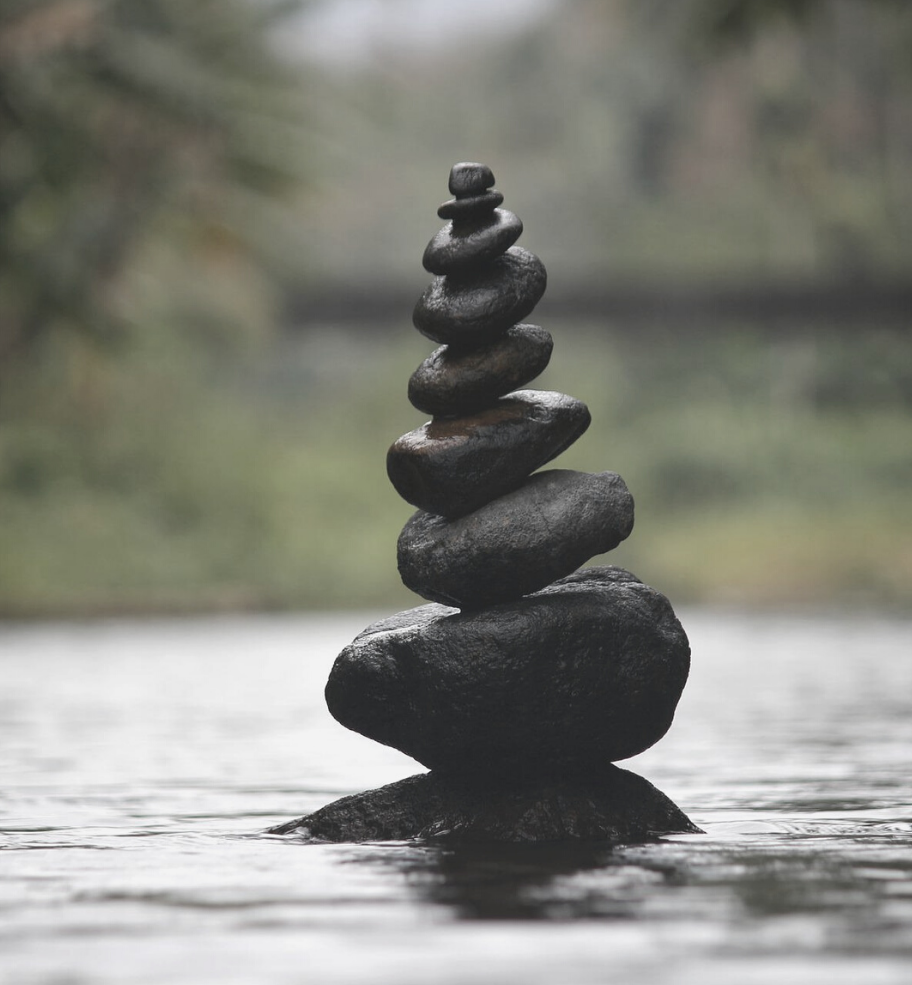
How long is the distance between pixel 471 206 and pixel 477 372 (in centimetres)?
65

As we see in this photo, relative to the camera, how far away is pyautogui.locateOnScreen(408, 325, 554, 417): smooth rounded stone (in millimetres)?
6801

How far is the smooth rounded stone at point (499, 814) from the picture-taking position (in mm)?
6406

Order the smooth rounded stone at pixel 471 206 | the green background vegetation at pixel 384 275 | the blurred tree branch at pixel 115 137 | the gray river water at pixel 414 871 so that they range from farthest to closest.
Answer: the green background vegetation at pixel 384 275 < the blurred tree branch at pixel 115 137 < the smooth rounded stone at pixel 471 206 < the gray river water at pixel 414 871

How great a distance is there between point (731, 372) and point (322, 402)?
9579 millimetres

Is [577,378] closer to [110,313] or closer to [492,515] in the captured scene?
[110,313]

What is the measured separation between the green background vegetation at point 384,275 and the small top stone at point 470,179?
29.4ft

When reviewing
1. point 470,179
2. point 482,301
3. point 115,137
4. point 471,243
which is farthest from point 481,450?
point 115,137

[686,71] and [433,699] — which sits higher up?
[686,71]

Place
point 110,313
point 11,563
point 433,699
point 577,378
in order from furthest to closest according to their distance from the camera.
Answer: point 577,378
point 11,563
point 110,313
point 433,699

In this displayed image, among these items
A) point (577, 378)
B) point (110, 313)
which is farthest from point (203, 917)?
point (577, 378)

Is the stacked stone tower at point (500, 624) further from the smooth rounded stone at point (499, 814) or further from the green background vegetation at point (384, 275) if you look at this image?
the green background vegetation at point (384, 275)

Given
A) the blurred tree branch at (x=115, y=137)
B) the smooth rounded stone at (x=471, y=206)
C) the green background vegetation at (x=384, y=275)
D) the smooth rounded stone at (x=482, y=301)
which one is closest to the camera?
the smooth rounded stone at (x=482, y=301)

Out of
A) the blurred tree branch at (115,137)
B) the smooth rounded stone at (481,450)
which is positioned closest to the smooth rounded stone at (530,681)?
the smooth rounded stone at (481,450)

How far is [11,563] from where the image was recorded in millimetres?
28156
